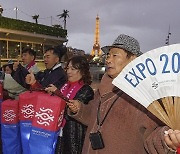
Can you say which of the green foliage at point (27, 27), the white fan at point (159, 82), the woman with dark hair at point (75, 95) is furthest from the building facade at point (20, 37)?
the white fan at point (159, 82)

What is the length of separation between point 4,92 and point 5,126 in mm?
713

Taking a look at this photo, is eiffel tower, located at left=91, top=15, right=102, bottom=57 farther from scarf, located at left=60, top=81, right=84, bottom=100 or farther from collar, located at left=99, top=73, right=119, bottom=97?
collar, located at left=99, top=73, right=119, bottom=97

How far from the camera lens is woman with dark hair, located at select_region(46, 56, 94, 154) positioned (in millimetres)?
3035

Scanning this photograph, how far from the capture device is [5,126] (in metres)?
3.99

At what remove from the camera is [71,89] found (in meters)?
3.16

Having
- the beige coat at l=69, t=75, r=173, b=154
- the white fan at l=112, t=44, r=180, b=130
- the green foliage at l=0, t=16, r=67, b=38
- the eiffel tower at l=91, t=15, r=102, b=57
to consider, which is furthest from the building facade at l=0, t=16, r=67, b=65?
the eiffel tower at l=91, t=15, r=102, b=57

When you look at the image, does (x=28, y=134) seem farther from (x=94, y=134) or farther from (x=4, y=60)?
(x=4, y=60)

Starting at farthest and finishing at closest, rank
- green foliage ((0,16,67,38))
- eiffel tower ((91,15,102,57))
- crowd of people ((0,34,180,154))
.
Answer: eiffel tower ((91,15,102,57)) < green foliage ((0,16,67,38)) < crowd of people ((0,34,180,154))

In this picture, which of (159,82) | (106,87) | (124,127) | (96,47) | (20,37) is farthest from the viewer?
(96,47)

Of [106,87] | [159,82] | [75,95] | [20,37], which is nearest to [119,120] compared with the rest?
[106,87]

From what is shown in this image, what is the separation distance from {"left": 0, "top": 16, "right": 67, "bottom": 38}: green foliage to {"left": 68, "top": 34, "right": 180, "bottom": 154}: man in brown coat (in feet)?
60.0

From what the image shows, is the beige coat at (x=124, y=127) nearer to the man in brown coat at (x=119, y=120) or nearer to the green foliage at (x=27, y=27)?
the man in brown coat at (x=119, y=120)

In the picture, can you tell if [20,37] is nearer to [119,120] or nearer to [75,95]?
[75,95]

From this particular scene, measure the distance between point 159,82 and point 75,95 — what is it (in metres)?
1.67
